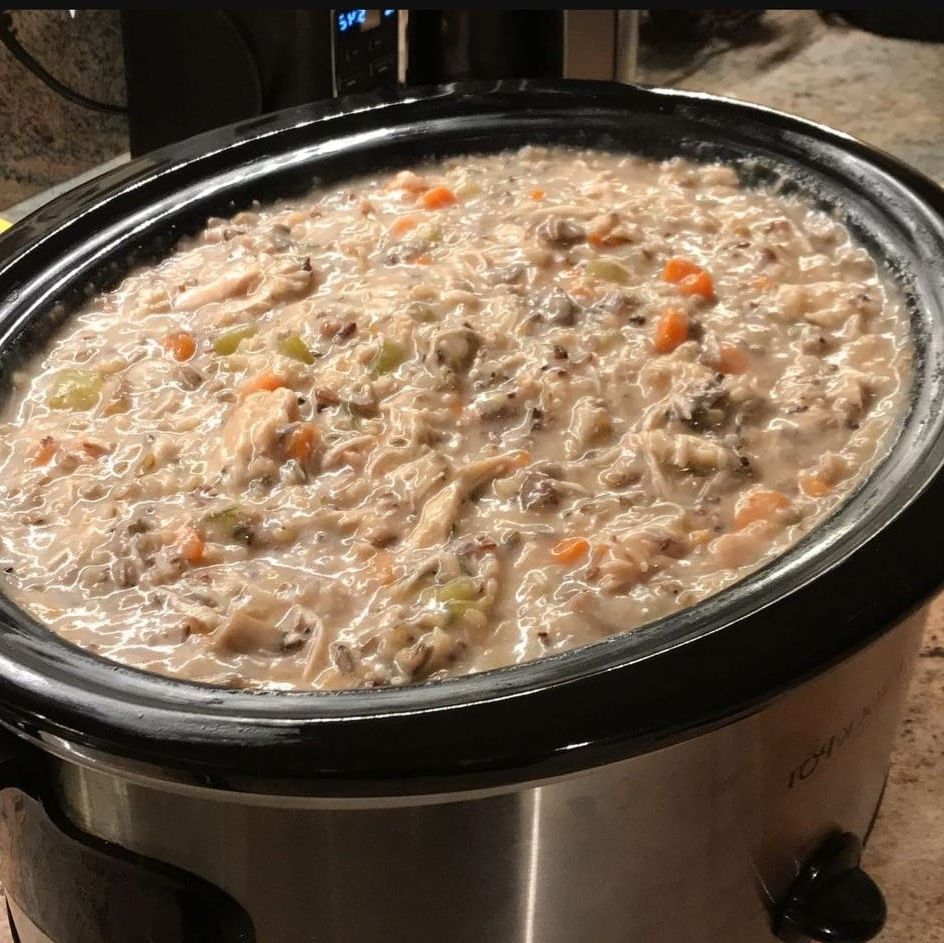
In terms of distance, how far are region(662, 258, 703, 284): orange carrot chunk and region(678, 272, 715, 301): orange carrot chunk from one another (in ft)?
0.03

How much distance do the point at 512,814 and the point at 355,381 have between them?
0.62 meters

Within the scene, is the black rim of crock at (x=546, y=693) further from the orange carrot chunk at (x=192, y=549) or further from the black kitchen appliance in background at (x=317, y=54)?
the black kitchen appliance in background at (x=317, y=54)

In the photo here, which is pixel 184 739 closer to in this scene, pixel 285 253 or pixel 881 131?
pixel 285 253

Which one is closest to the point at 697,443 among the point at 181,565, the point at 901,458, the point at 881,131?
the point at 901,458

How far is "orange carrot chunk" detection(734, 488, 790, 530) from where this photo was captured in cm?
113

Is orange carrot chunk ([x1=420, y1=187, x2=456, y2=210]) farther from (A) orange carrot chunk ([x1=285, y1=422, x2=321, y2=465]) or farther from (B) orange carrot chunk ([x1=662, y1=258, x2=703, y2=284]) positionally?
(A) orange carrot chunk ([x1=285, y1=422, x2=321, y2=465])

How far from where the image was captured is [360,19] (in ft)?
6.70

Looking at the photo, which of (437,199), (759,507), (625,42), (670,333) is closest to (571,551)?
(759,507)

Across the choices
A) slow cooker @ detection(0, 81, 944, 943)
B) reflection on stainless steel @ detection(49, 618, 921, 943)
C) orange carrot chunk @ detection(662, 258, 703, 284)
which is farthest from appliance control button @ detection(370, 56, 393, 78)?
reflection on stainless steel @ detection(49, 618, 921, 943)

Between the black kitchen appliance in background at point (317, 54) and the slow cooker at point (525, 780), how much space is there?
3.98 ft

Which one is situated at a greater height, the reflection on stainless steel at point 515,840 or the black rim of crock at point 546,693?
the black rim of crock at point 546,693

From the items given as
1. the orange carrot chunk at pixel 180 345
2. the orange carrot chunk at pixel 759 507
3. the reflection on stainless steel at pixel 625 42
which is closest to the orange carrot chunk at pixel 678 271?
the orange carrot chunk at pixel 759 507

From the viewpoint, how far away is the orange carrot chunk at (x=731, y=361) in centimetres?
135

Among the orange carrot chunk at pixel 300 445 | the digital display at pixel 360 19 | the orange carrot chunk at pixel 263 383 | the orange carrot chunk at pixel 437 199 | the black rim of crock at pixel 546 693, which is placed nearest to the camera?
the black rim of crock at pixel 546 693
